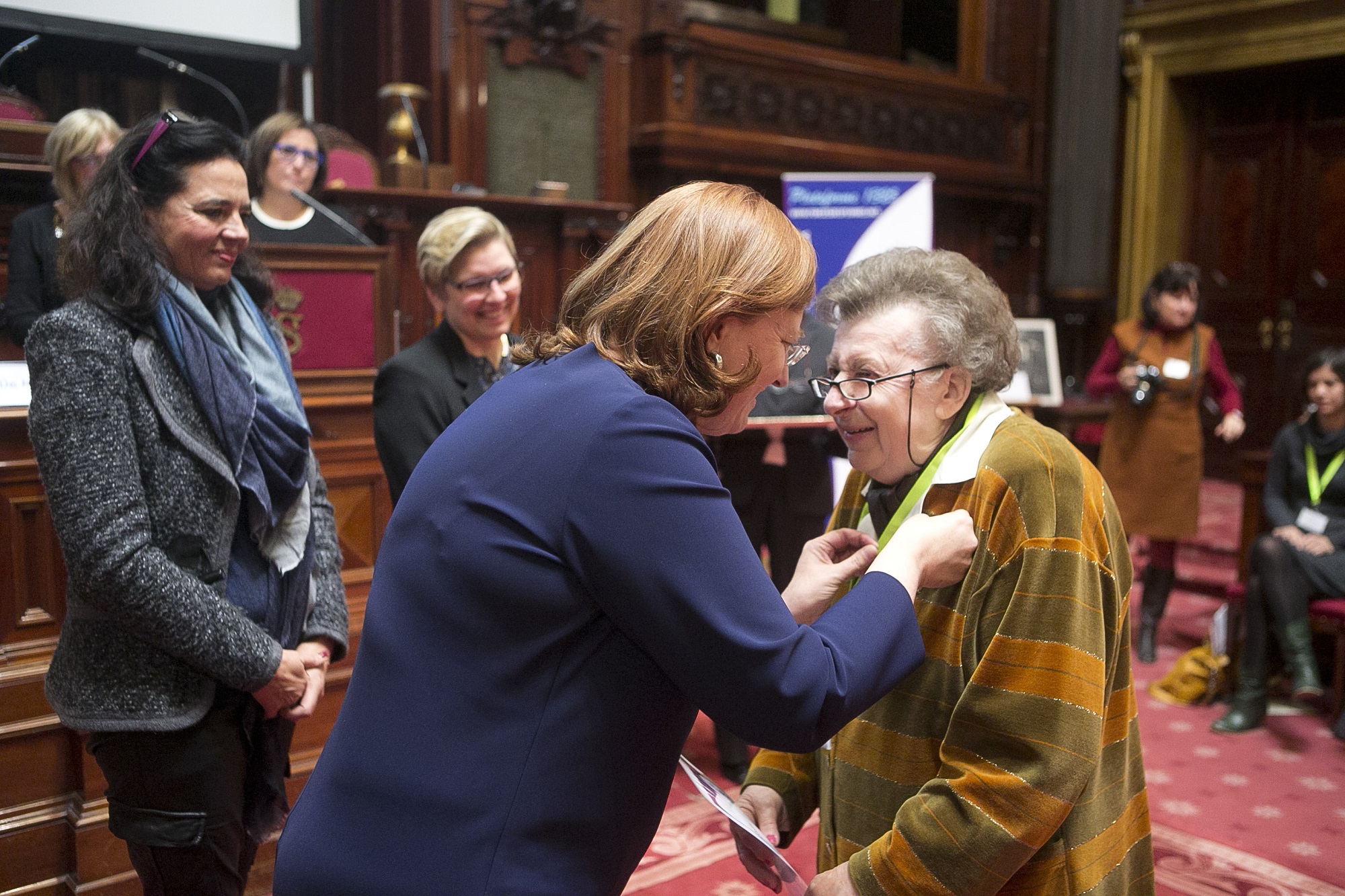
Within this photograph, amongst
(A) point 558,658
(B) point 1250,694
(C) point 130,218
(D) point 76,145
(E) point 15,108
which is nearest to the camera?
(A) point 558,658

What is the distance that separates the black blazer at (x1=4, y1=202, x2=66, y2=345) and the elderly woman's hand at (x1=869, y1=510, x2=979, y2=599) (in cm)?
307

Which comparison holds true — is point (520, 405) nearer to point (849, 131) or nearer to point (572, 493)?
point (572, 493)

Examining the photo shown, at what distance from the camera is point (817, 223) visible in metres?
4.91

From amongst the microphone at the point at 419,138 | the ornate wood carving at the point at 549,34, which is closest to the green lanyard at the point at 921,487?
the microphone at the point at 419,138

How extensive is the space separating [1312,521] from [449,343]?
3.38 metres

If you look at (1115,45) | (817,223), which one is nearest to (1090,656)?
(817,223)

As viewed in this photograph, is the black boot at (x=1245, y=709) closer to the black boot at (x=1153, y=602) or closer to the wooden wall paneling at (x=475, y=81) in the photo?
the black boot at (x=1153, y=602)

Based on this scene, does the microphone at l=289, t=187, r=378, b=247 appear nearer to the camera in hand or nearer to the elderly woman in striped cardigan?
the elderly woman in striped cardigan

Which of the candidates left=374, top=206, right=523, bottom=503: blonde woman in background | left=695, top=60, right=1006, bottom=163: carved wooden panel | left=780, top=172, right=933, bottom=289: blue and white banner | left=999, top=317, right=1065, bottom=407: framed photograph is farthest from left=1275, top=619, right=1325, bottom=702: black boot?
left=695, top=60, right=1006, bottom=163: carved wooden panel

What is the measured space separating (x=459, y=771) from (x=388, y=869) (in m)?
0.11

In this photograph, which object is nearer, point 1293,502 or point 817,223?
point 1293,502

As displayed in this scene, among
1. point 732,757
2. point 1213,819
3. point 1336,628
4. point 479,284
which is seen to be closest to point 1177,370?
point 1336,628

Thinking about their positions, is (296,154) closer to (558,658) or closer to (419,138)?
(419,138)

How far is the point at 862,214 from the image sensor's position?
4949 mm
